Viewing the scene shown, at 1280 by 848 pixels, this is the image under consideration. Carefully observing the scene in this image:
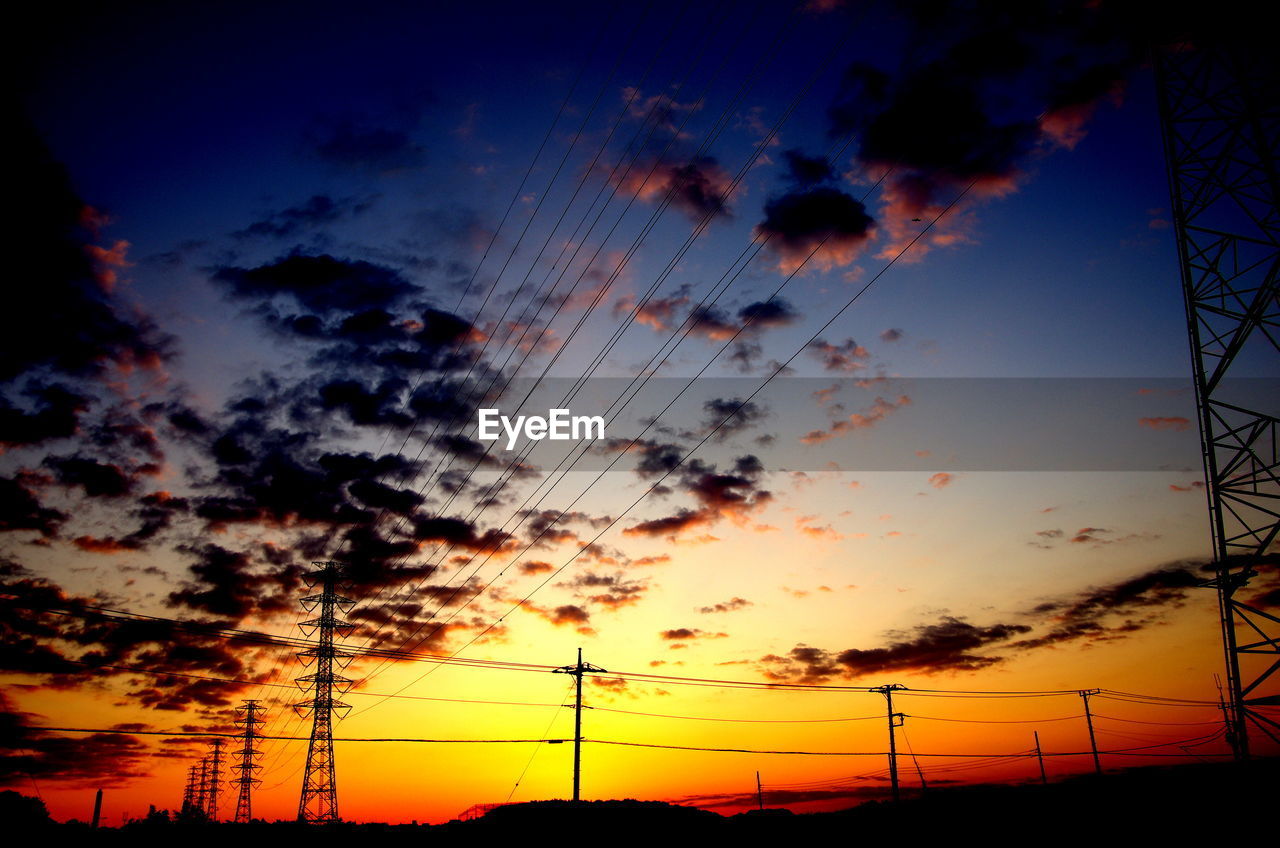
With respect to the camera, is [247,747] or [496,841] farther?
[247,747]

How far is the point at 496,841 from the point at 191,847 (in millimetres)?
12849

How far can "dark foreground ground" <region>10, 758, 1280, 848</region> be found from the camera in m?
20.3

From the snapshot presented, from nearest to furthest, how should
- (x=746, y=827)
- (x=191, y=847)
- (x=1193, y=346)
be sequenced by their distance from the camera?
(x=1193, y=346), (x=191, y=847), (x=746, y=827)

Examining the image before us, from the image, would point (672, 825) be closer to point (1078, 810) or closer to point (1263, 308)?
point (1078, 810)

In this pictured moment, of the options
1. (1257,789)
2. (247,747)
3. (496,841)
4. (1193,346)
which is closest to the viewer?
(1257,789)

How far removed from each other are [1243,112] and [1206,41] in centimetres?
290

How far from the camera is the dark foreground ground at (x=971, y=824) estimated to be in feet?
66.7

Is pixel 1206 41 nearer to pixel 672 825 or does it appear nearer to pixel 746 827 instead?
pixel 746 827

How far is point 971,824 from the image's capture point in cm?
2797

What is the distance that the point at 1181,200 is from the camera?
22.9 metres

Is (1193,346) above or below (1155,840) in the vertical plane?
above

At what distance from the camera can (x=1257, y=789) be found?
20.0m

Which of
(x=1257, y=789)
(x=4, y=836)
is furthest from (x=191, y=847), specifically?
(x=1257, y=789)

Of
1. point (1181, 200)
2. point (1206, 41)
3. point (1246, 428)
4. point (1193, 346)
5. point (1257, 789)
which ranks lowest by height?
point (1257, 789)
